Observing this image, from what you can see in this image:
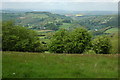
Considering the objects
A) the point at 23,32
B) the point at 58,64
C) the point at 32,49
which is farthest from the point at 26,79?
the point at 23,32

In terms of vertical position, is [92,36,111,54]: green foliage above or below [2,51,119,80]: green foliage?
below

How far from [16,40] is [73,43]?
18.9 m

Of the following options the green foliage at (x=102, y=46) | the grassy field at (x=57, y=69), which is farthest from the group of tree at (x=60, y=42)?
the grassy field at (x=57, y=69)

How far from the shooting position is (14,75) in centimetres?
721

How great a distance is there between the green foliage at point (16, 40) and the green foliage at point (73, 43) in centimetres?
719

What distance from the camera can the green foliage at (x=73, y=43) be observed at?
47.9 m

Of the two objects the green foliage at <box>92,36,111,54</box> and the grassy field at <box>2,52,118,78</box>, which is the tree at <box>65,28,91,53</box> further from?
the grassy field at <box>2,52,118,78</box>

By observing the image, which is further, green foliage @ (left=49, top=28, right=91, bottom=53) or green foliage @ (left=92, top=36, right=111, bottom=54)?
green foliage @ (left=92, top=36, right=111, bottom=54)

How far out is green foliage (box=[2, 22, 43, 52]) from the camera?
48.5 m

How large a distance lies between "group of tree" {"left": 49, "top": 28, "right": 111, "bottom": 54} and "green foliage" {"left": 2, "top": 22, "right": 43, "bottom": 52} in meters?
7.19

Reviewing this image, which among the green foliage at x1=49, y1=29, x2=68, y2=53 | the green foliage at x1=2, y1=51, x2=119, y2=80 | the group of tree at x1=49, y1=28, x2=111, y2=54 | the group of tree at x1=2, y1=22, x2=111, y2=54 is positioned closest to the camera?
the green foliage at x1=2, y1=51, x2=119, y2=80

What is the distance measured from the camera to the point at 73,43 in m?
49.1

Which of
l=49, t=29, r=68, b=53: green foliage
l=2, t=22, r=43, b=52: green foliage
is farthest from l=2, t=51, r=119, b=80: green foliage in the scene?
l=2, t=22, r=43, b=52: green foliage

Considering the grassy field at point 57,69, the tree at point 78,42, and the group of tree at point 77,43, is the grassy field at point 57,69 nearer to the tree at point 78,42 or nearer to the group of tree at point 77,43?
the group of tree at point 77,43
